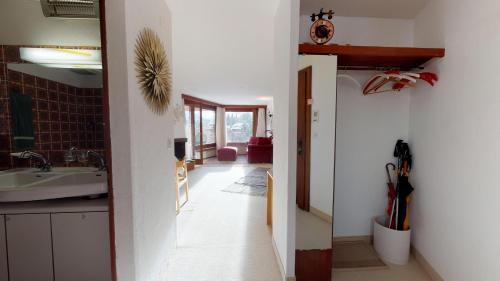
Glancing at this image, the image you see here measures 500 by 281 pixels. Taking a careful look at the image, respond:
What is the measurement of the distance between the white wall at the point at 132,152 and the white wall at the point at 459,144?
83.8 inches

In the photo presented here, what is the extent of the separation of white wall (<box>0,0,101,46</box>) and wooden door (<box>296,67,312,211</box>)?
167 cm

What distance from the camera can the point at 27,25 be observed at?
1632 mm

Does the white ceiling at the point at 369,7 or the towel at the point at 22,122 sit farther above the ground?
the white ceiling at the point at 369,7

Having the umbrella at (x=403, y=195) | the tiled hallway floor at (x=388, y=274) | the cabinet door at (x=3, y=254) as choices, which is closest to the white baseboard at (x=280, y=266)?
the tiled hallway floor at (x=388, y=274)

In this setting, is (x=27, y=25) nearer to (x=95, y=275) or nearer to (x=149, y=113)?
(x=149, y=113)

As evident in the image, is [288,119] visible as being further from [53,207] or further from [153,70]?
[53,207]

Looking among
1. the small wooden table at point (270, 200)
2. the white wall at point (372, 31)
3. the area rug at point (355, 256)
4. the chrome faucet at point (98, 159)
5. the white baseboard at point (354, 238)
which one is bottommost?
the area rug at point (355, 256)

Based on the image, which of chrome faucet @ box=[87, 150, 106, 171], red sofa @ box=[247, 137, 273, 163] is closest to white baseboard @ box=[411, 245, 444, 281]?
chrome faucet @ box=[87, 150, 106, 171]

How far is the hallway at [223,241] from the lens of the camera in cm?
179

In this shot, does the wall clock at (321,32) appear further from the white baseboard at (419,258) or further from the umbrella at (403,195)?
the white baseboard at (419,258)

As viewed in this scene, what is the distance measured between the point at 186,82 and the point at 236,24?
8.62 ft

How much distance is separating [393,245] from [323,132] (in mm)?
1229

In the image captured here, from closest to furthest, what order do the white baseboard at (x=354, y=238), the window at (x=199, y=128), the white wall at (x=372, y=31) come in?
the white wall at (x=372, y=31), the white baseboard at (x=354, y=238), the window at (x=199, y=128)

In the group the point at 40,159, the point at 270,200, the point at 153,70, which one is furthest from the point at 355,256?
the point at 40,159
